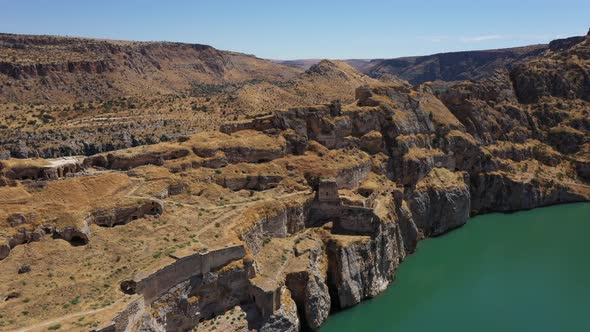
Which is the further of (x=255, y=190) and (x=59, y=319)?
(x=255, y=190)

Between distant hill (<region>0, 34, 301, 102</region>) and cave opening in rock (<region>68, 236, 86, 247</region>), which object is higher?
distant hill (<region>0, 34, 301, 102</region>)

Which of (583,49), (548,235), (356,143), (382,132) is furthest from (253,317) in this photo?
(583,49)

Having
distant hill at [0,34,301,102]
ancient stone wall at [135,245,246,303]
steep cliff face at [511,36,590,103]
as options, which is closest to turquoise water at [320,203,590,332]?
ancient stone wall at [135,245,246,303]

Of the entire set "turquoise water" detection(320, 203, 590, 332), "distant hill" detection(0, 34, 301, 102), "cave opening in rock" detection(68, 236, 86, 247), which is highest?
"distant hill" detection(0, 34, 301, 102)

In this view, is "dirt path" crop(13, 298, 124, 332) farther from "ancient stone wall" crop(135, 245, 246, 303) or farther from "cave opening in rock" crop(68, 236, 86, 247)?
"cave opening in rock" crop(68, 236, 86, 247)

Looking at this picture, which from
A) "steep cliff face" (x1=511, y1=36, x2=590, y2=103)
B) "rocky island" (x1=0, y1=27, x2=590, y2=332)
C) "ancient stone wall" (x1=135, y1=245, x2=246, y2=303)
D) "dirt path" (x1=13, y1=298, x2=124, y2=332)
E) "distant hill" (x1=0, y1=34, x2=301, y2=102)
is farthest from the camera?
"distant hill" (x1=0, y1=34, x2=301, y2=102)

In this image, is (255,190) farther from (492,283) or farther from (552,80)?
(552,80)

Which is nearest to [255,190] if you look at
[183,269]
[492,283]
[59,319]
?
[183,269]

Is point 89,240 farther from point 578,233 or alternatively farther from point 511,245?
point 578,233
